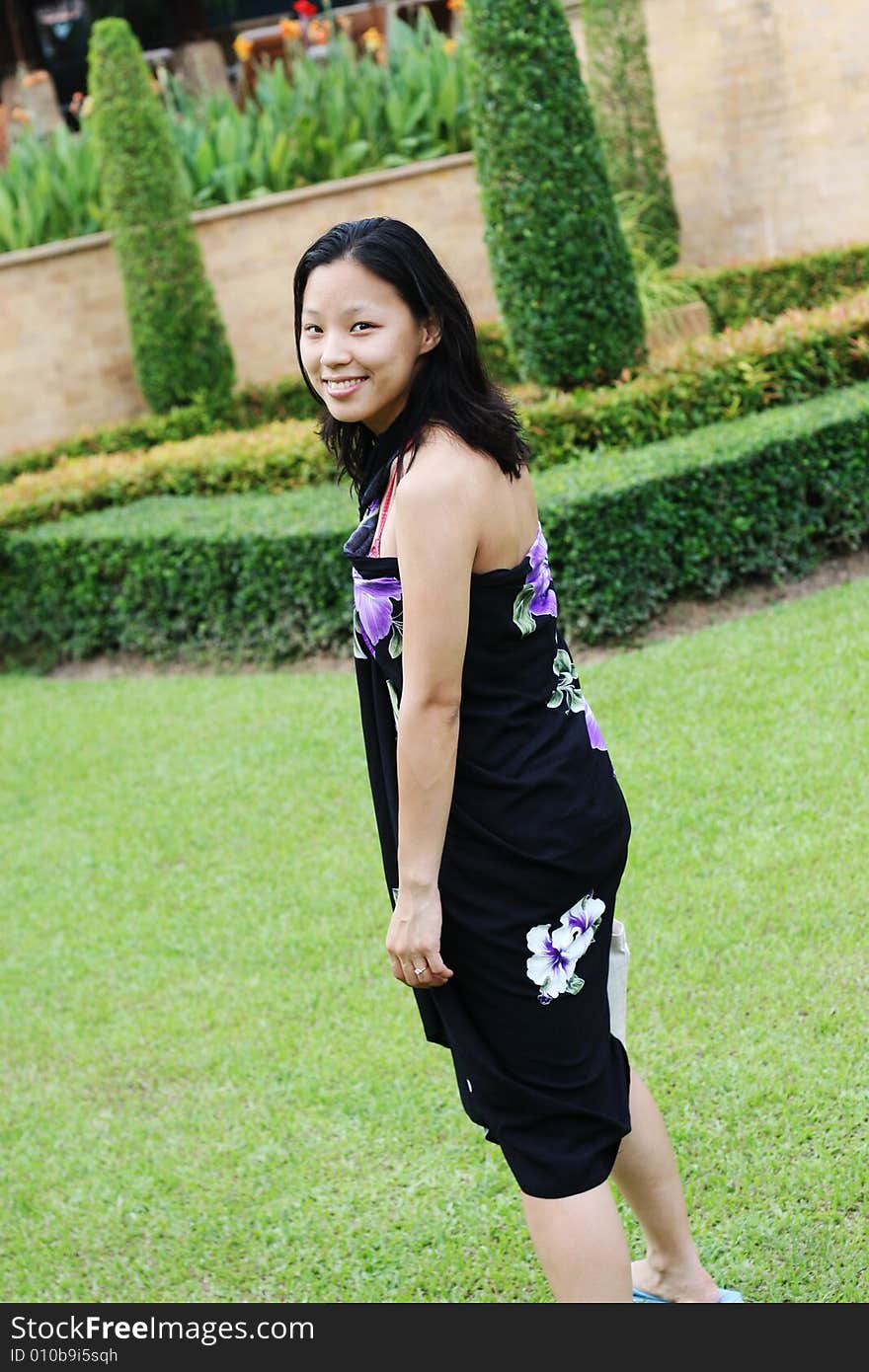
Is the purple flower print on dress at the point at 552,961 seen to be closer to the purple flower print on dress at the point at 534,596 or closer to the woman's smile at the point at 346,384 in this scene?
the purple flower print on dress at the point at 534,596

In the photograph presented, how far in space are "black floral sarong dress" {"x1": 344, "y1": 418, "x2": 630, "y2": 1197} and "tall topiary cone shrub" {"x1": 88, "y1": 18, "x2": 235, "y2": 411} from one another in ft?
32.2

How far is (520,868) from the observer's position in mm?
2004

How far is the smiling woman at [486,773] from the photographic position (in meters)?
1.97

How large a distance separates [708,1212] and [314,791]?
2.84 meters

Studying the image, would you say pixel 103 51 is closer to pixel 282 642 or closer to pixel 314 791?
pixel 282 642

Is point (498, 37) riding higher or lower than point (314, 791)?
higher

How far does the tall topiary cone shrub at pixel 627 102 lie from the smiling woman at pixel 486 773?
34.6 feet

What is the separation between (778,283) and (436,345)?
9.91 meters

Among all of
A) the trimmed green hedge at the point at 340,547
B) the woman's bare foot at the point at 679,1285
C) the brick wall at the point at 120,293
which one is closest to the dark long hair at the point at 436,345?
the woman's bare foot at the point at 679,1285

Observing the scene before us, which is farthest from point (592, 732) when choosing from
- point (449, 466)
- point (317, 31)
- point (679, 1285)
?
point (317, 31)

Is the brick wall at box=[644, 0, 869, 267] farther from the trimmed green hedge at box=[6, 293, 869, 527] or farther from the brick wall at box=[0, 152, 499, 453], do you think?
the trimmed green hedge at box=[6, 293, 869, 527]

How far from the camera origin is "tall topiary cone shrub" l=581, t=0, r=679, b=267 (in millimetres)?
11859
